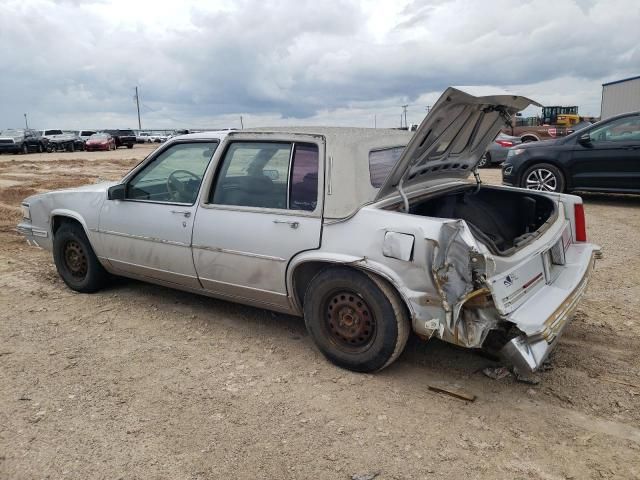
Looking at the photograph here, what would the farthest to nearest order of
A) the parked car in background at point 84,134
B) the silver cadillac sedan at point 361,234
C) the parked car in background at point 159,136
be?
1. the parked car in background at point 159,136
2. the parked car in background at point 84,134
3. the silver cadillac sedan at point 361,234

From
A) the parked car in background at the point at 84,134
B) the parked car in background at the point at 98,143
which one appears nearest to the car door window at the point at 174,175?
the parked car in background at the point at 98,143

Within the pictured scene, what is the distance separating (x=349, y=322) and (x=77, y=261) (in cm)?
301

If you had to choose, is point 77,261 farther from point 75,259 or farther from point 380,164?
point 380,164

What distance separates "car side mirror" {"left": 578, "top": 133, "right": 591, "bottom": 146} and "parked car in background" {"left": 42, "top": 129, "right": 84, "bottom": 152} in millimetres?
34955

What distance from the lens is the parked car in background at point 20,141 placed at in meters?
30.7

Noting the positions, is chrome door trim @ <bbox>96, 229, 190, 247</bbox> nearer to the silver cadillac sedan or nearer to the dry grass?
the silver cadillac sedan

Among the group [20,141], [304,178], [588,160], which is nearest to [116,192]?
[304,178]

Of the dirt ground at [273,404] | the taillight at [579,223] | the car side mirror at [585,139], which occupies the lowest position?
the dirt ground at [273,404]

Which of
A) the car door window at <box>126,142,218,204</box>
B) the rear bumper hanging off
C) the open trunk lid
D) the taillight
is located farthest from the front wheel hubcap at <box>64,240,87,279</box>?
the taillight

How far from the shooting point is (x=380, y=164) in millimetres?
3635

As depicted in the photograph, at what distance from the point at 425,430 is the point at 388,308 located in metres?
0.71

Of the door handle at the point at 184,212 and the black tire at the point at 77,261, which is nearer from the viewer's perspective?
the door handle at the point at 184,212

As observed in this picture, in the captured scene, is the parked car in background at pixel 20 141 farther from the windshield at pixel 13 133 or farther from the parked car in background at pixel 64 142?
the parked car in background at pixel 64 142

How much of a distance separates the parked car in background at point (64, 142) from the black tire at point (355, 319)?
3767 centimetres
